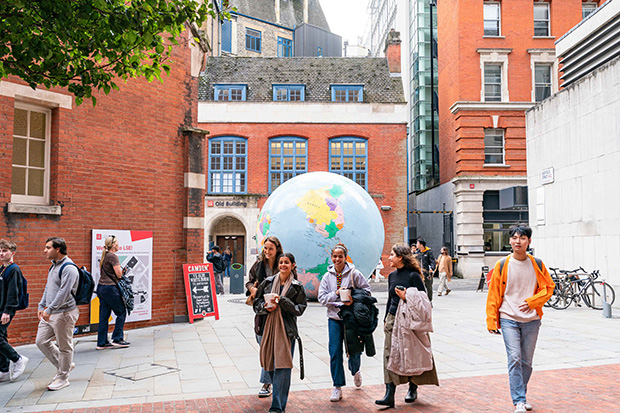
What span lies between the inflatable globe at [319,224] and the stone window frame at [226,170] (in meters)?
15.8

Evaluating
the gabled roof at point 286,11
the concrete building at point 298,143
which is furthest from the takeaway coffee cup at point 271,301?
the gabled roof at point 286,11

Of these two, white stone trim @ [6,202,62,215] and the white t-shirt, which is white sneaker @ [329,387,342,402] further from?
white stone trim @ [6,202,62,215]

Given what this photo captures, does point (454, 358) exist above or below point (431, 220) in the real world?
below

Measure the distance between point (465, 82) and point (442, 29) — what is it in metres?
5.45

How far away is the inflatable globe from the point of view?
1312 centimetres

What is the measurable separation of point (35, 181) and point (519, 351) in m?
8.58

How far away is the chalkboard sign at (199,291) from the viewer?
1160 cm

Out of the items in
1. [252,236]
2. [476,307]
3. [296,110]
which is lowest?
[476,307]

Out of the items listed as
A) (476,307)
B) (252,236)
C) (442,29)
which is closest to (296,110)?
(252,236)

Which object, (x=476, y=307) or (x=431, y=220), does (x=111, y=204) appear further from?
(x=431, y=220)

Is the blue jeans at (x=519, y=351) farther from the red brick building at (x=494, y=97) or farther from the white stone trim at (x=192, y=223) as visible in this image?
the red brick building at (x=494, y=97)

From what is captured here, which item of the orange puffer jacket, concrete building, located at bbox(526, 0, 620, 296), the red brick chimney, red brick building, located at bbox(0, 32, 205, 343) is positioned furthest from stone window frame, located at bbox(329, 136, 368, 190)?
the orange puffer jacket

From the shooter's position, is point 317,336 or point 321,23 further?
point 321,23

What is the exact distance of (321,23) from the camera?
57.4 m
